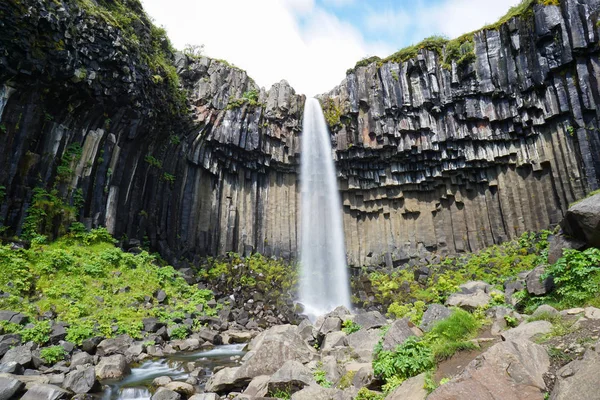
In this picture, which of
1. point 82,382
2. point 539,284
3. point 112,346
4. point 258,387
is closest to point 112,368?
point 82,382

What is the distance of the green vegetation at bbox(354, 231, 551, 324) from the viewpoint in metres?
19.8

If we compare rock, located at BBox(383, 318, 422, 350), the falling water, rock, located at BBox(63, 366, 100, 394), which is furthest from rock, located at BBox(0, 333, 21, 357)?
the falling water

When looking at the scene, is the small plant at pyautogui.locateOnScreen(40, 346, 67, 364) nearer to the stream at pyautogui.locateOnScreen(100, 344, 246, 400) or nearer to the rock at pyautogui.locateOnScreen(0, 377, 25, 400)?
the stream at pyautogui.locateOnScreen(100, 344, 246, 400)

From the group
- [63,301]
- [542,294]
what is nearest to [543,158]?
[542,294]

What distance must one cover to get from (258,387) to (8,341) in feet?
25.7

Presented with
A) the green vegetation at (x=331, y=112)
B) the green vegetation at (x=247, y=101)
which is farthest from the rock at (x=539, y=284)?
the green vegetation at (x=247, y=101)

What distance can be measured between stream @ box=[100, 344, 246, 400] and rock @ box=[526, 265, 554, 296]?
8414 mm

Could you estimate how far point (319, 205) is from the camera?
2925 centimetres

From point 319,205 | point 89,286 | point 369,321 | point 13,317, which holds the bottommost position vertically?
point 369,321

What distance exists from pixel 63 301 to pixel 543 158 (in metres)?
25.9

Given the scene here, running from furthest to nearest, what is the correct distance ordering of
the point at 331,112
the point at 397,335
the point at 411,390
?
the point at 331,112 < the point at 397,335 < the point at 411,390

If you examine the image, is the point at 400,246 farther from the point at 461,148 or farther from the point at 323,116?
the point at 323,116

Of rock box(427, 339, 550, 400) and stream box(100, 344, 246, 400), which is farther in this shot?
stream box(100, 344, 246, 400)

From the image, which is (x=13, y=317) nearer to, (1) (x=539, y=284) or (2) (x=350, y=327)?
(2) (x=350, y=327)
